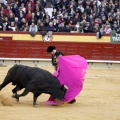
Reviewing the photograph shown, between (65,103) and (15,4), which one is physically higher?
(15,4)

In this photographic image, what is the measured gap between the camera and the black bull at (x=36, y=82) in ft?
30.5

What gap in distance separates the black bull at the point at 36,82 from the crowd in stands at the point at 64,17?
8.87 metres

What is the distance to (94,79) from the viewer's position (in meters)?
14.7

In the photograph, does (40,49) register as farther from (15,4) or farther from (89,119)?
(89,119)

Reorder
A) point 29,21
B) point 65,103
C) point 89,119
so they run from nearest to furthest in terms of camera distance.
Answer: point 89,119
point 65,103
point 29,21

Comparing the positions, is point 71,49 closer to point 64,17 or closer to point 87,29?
point 87,29

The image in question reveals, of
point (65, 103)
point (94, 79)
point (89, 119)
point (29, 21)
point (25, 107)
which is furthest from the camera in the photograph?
point (29, 21)

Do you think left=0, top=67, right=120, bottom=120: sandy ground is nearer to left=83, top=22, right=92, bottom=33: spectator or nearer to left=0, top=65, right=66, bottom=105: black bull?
left=0, top=65, right=66, bottom=105: black bull

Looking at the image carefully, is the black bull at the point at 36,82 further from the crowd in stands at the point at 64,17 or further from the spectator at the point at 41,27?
the spectator at the point at 41,27

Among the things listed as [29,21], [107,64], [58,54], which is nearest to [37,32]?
[29,21]

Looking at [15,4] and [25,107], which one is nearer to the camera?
[25,107]

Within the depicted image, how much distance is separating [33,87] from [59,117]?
1.14 metres

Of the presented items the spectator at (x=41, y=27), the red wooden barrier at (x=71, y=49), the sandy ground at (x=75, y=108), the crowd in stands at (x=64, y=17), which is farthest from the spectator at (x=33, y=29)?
the sandy ground at (x=75, y=108)

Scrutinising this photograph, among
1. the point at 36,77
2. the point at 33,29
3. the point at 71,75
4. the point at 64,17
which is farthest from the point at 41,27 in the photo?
the point at 36,77
